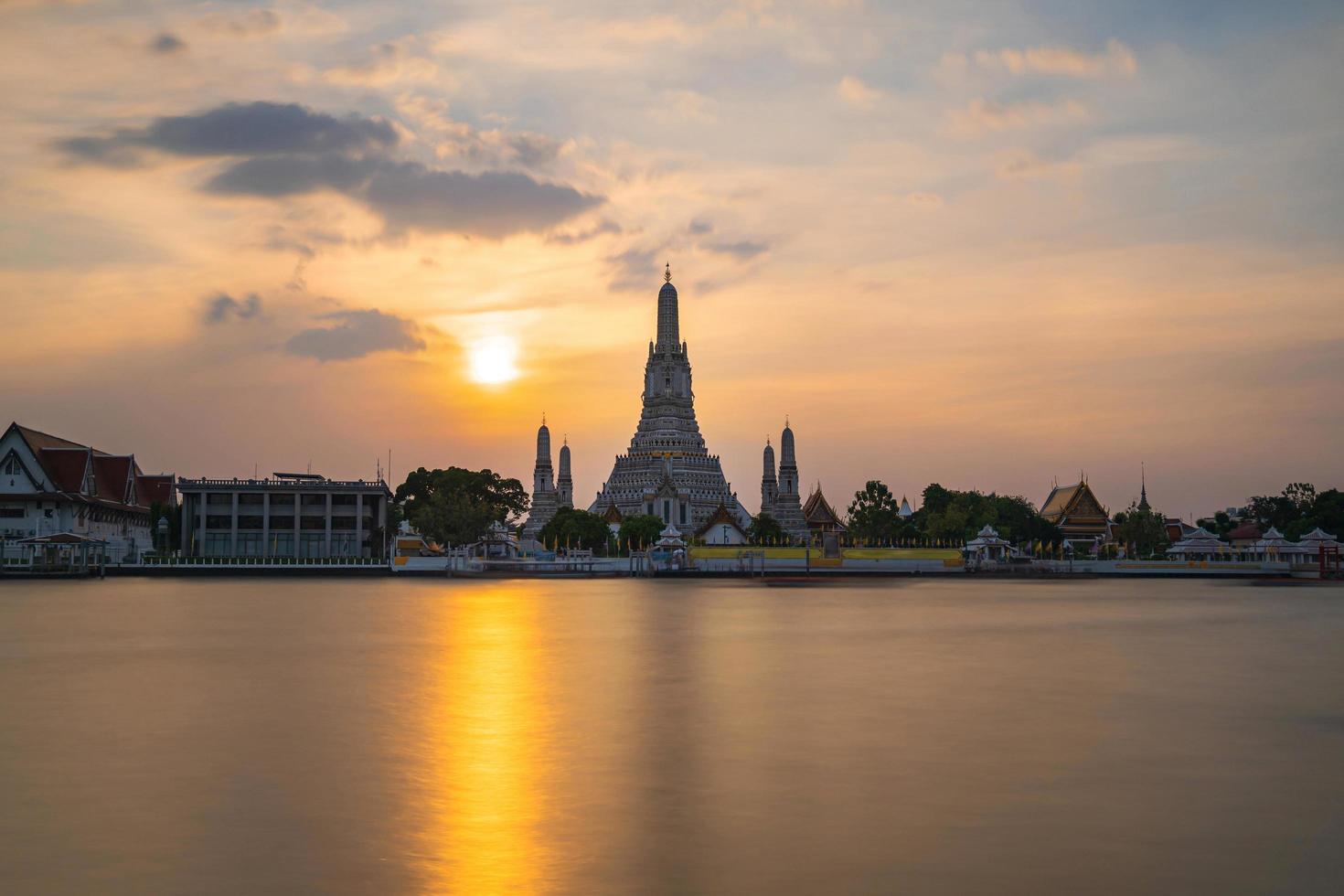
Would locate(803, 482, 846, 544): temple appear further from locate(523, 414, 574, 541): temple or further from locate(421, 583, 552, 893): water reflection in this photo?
locate(421, 583, 552, 893): water reflection

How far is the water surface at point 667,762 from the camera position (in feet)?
47.4

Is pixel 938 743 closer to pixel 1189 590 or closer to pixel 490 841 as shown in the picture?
pixel 490 841

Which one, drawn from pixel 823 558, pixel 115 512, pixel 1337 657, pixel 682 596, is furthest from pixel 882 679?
pixel 115 512

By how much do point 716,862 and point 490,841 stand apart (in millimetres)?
2829

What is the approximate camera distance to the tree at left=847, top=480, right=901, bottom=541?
134 metres

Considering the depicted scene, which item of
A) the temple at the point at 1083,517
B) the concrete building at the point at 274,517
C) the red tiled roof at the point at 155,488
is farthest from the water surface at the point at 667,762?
the temple at the point at 1083,517

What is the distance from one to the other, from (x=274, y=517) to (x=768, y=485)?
260 feet

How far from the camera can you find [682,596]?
72.2 m

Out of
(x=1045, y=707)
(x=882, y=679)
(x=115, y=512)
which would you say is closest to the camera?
(x=1045, y=707)

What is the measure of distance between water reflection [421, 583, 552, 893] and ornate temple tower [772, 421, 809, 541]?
405 feet

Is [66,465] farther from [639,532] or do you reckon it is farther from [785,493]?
[785,493]

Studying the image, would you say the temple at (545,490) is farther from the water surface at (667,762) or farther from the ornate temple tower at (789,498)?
the water surface at (667,762)

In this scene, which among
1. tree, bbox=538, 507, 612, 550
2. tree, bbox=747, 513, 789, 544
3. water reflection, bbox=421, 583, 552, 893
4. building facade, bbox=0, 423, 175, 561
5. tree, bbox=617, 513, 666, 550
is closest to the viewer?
water reflection, bbox=421, 583, 552, 893

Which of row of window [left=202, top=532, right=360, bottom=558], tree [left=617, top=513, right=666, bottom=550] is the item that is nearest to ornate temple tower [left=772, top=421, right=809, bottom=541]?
tree [left=617, top=513, right=666, bottom=550]
